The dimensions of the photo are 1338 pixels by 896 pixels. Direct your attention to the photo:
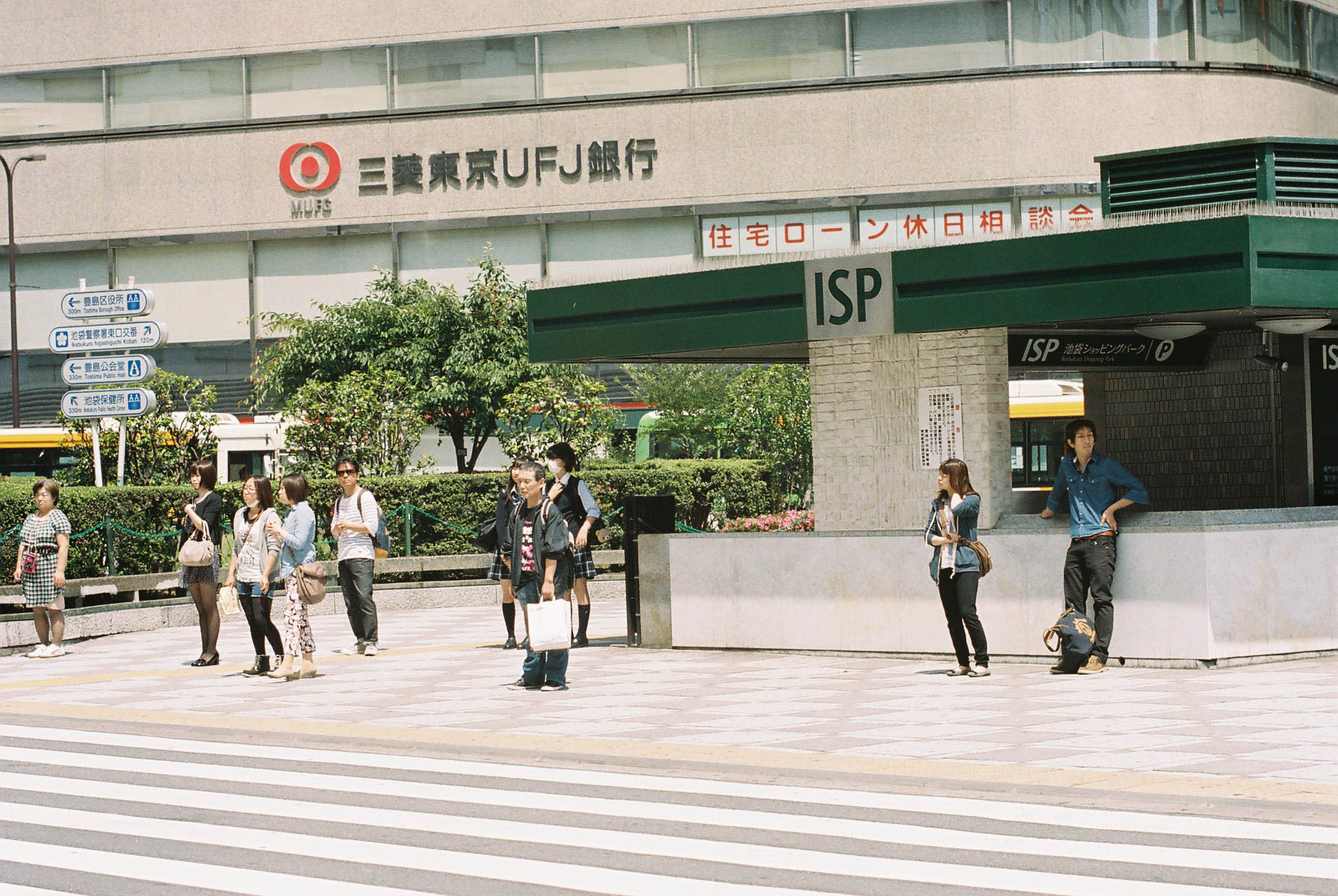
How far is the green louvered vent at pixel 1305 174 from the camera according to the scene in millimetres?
13938

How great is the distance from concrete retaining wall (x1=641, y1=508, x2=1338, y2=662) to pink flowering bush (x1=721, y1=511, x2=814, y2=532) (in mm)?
7666

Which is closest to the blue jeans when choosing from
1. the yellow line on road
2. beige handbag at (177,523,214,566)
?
the yellow line on road

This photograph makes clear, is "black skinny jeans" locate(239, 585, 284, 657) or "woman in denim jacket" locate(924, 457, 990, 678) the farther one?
"black skinny jeans" locate(239, 585, 284, 657)

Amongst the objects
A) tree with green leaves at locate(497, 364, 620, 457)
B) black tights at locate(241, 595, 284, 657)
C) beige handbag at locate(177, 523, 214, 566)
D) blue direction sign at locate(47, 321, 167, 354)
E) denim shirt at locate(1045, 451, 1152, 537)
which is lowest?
black tights at locate(241, 595, 284, 657)

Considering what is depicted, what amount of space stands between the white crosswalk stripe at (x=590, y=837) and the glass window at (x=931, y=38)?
3178 centimetres

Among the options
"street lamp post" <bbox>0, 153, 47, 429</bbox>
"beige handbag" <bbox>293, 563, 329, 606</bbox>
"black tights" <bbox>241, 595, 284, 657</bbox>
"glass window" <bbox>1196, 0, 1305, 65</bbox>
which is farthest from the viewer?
"street lamp post" <bbox>0, 153, 47, 429</bbox>

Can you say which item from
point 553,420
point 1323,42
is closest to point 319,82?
point 553,420

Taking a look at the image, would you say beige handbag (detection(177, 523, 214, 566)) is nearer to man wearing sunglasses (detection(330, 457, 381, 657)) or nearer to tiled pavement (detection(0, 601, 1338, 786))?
tiled pavement (detection(0, 601, 1338, 786))

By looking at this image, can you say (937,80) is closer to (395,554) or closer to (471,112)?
(471,112)

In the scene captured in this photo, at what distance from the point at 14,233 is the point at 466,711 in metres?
35.9

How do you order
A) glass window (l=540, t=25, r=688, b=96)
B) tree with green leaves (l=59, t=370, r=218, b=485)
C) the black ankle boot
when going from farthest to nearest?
glass window (l=540, t=25, r=688, b=96)
tree with green leaves (l=59, t=370, r=218, b=485)
the black ankle boot

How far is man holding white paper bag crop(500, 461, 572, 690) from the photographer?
41.8 ft

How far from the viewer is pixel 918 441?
1479 cm

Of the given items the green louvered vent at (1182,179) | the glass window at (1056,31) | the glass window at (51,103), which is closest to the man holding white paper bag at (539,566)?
the green louvered vent at (1182,179)
